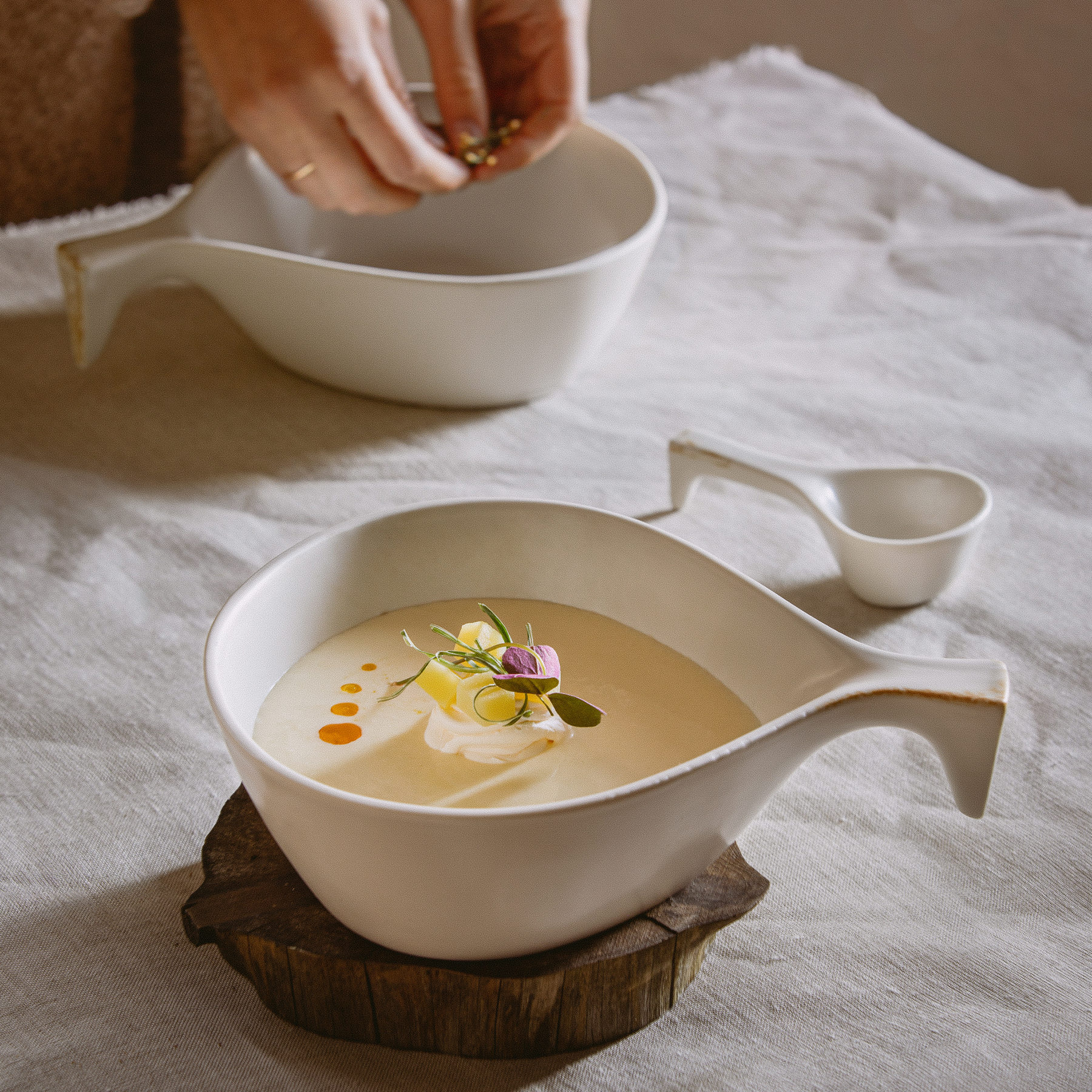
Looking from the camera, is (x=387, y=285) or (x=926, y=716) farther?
(x=387, y=285)

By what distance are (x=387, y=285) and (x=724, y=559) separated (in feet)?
0.84

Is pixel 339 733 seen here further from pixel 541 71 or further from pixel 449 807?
pixel 541 71

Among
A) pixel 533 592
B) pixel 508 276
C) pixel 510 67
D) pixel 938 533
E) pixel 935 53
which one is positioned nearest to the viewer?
pixel 533 592

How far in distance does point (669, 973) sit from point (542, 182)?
65cm

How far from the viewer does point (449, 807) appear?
0.34 metres

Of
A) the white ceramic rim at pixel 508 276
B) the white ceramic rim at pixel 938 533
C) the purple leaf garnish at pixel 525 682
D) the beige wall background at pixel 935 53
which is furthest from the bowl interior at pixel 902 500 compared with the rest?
the beige wall background at pixel 935 53

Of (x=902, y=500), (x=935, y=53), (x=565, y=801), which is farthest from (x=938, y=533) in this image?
(x=935, y=53)

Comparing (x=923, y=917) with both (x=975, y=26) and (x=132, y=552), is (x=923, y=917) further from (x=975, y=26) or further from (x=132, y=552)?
(x=975, y=26)

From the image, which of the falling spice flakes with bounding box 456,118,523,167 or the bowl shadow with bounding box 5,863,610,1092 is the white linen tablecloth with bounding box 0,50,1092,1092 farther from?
the falling spice flakes with bounding box 456,118,523,167

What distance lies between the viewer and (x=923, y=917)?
424 mm

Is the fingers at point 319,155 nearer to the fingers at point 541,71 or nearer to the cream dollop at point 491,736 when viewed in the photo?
A: the fingers at point 541,71

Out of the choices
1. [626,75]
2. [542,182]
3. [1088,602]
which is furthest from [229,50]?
[626,75]

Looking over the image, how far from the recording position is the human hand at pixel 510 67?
76 cm

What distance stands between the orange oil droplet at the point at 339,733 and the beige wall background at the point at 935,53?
1546 millimetres
